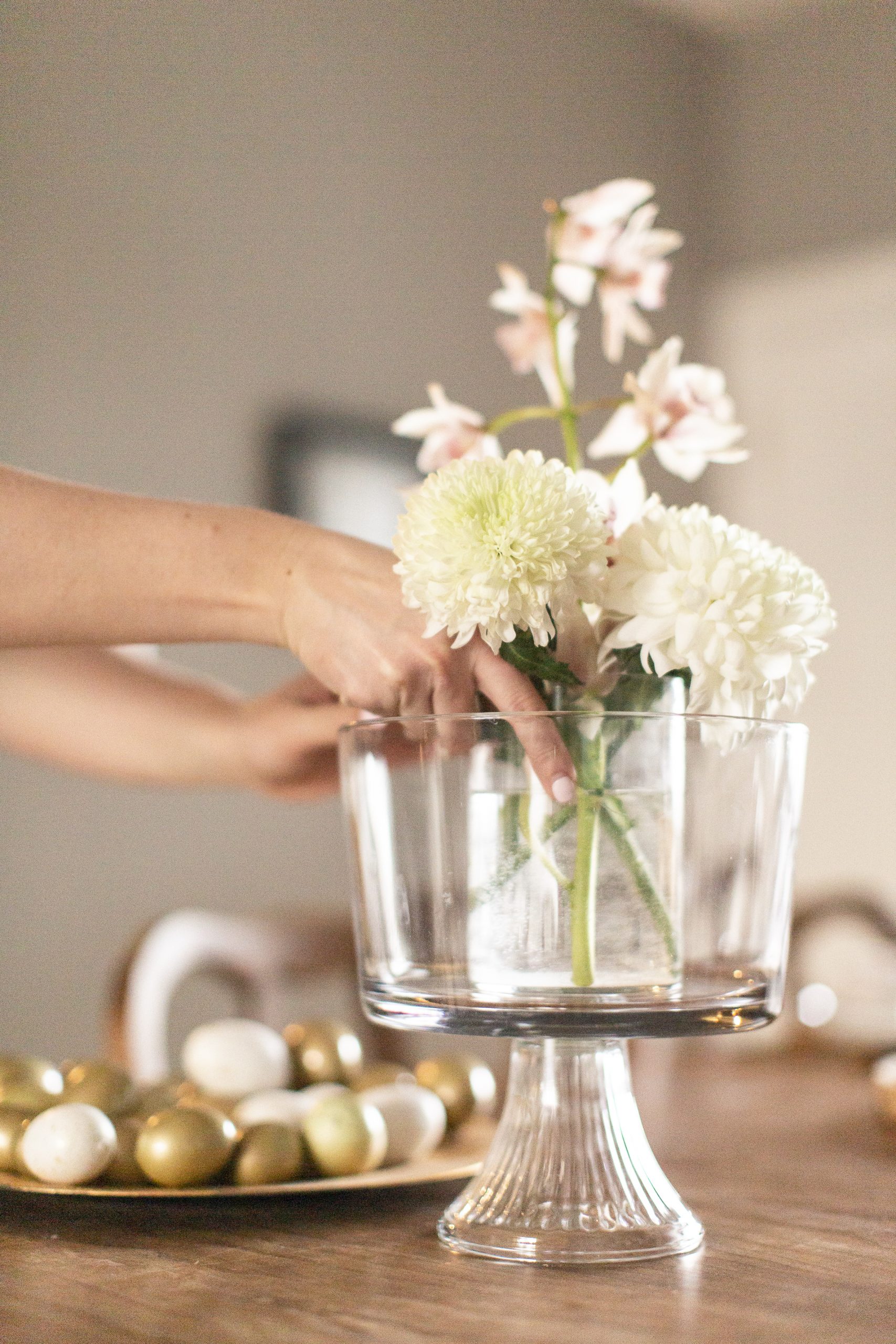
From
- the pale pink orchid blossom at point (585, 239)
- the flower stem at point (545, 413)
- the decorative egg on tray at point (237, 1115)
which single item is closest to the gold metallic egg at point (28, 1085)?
the decorative egg on tray at point (237, 1115)

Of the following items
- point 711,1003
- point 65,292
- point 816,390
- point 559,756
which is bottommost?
point 711,1003

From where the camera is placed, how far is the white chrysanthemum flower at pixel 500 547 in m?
0.62

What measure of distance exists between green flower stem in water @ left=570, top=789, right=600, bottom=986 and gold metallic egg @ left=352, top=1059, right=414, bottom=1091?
281 mm

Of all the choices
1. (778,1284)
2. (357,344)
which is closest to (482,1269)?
(778,1284)

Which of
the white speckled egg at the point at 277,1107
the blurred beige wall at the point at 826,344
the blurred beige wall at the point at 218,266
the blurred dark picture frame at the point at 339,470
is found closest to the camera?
the white speckled egg at the point at 277,1107

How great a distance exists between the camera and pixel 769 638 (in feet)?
2.16

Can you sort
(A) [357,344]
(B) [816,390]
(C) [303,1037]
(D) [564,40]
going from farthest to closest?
(B) [816,390]
(D) [564,40]
(A) [357,344]
(C) [303,1037]

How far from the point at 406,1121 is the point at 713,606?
36cm

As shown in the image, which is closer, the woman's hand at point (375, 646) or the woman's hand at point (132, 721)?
the woman's hand at point (375, 646)

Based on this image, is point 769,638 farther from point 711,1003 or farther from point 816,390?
point 816,390

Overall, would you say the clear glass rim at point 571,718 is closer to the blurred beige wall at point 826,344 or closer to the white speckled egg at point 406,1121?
the white speckled egg at point 406,1121

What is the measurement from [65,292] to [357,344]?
0.75 meters

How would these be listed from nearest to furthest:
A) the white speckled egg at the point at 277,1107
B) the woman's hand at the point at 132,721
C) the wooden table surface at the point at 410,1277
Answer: the wooden table surface at the point at 410,1277 → the white speckled egg at the point at 277,1107 → the woman's hand at the point at 132,721

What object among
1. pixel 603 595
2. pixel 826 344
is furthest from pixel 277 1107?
pixel 826 344
